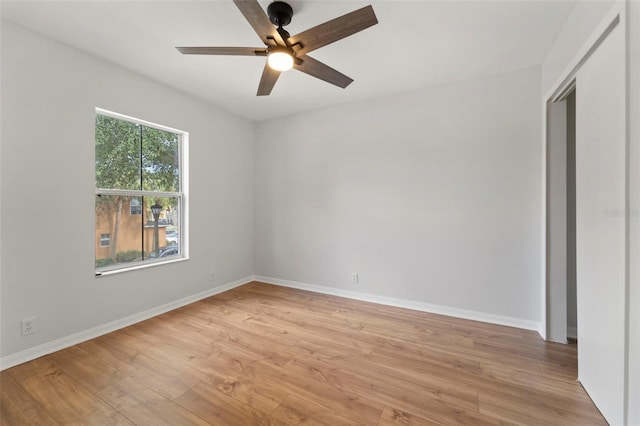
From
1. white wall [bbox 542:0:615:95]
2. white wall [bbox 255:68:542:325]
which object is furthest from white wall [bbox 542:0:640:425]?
white wall [bbox 255:68:542:325]

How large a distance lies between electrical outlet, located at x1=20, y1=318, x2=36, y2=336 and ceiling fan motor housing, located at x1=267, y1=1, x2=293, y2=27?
300 cm

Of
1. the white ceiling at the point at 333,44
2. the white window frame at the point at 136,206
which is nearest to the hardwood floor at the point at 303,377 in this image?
the white window frame at the point at 136,206

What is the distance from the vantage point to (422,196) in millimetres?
3059

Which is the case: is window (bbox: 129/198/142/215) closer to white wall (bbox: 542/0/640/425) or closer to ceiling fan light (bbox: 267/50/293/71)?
ceiling fan light (bbox: 267/50/293/71)

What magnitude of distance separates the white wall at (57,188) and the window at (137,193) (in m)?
0.15

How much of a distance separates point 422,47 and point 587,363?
2.67 meters

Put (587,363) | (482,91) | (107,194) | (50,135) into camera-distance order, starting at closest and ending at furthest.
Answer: (587,363) < (50,135) < (107,194) < (482,91)

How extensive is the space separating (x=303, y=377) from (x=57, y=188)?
259 cm

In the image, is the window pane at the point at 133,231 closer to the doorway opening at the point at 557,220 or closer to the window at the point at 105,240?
the window at the point at 105,240

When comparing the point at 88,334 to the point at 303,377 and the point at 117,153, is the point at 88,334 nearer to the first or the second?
the point at 117,153

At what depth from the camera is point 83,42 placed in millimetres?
2215

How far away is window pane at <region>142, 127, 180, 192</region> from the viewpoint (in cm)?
296

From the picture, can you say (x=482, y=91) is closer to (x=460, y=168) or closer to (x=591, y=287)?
(x=460, y=168)

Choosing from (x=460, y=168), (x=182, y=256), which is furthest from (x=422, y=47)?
(x=182, y=256)
